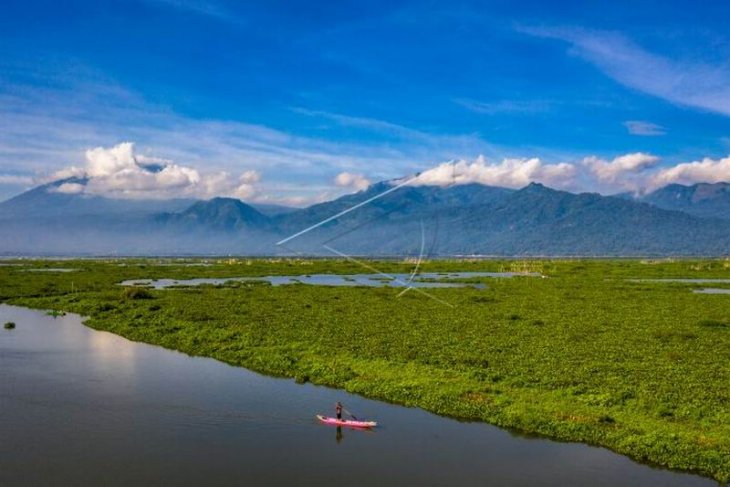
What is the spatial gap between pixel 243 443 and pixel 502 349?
16.7m

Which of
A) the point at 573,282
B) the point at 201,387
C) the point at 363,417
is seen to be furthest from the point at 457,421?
the point at 573,282

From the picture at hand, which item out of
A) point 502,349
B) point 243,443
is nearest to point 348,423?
point 243,443

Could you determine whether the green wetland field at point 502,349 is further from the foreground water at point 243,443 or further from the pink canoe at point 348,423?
the pink canoe at point 348,423

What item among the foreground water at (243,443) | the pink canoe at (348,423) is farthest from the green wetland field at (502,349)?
the pink canoe at (348,423)

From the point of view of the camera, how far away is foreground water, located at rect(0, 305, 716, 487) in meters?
18.7

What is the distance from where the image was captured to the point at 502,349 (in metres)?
33.6

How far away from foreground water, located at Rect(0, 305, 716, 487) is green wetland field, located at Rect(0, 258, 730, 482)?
1.18 meters

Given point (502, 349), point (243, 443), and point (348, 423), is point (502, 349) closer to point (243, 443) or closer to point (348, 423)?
point (348, 423)

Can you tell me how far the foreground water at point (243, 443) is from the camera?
18734mm

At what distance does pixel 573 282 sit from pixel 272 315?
5253 cm

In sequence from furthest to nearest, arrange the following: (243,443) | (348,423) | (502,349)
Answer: (502,349), (348,423), (243,443)

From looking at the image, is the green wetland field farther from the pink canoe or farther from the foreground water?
the pink canoe

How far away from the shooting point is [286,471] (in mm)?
19297

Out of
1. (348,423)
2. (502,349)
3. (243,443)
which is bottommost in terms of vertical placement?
(243,443)
